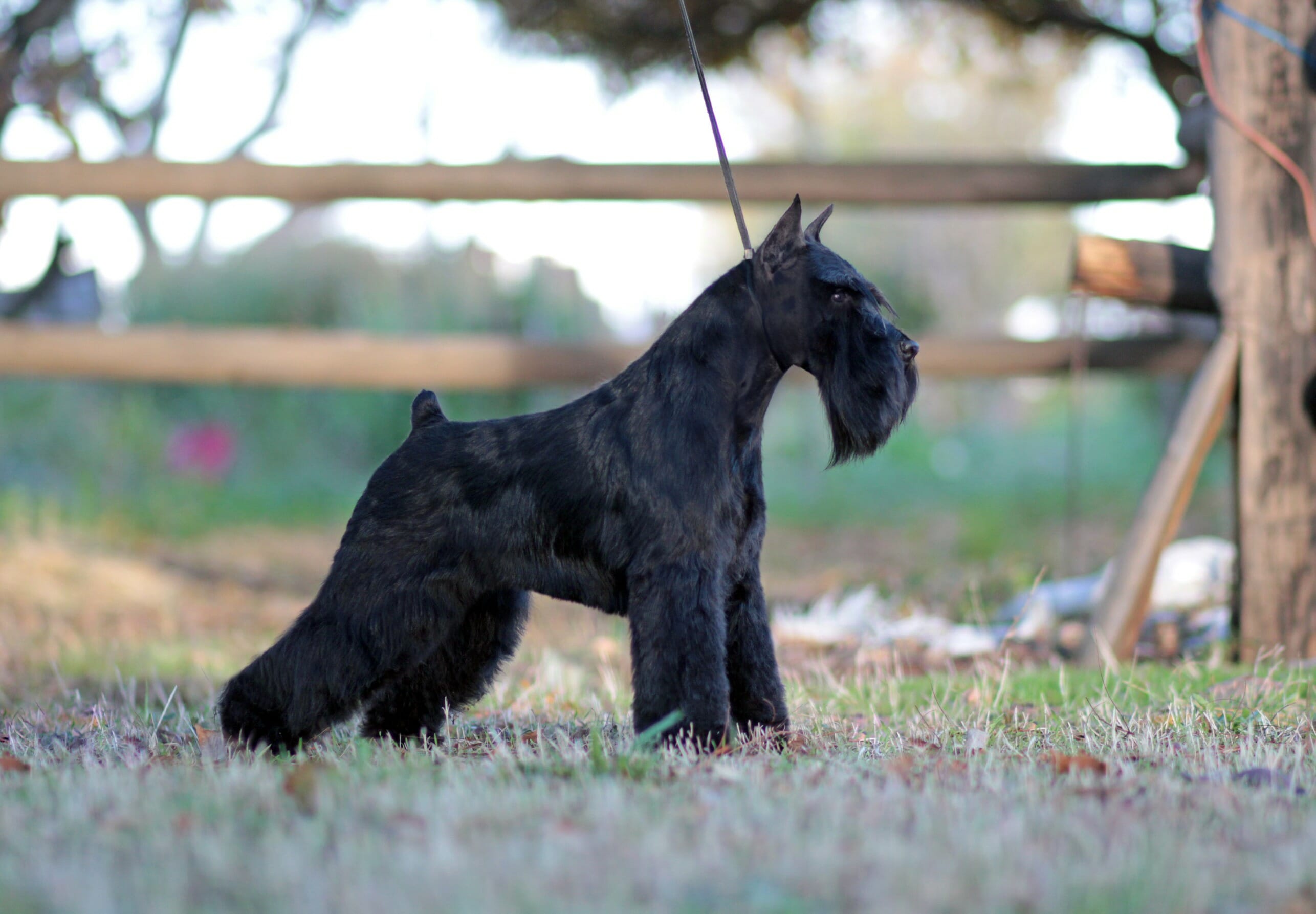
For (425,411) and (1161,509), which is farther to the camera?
(1161,509)

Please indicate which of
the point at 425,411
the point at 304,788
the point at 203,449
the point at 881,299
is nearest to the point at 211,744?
the point at 304,788

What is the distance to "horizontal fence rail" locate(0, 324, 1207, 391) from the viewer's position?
537 centimetres

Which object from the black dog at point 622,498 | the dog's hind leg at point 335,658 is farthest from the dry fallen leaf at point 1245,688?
the dog's hind leg at point 335,658

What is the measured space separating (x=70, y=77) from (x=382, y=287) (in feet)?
14.2

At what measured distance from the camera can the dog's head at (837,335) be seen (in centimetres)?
271

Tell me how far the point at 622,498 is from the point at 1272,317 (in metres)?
3.07

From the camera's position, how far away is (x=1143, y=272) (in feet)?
15.2

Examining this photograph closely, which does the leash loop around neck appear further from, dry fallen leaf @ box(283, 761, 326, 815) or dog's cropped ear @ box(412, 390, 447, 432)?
dry fallen leaf @ box(283, 761, 326, 815)

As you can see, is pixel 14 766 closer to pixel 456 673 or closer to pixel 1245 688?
pixel 456 673

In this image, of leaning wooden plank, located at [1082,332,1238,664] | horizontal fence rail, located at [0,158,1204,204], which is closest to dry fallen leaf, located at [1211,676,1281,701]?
leaning wooden plank, located at [1082,332,1238,664]

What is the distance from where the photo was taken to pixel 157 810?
1986 millimetres

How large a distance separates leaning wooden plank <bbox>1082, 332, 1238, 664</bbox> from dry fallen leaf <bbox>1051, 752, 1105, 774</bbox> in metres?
1.93

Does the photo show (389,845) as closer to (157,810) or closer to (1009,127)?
(157,810)

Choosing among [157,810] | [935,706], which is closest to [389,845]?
[157,810]
